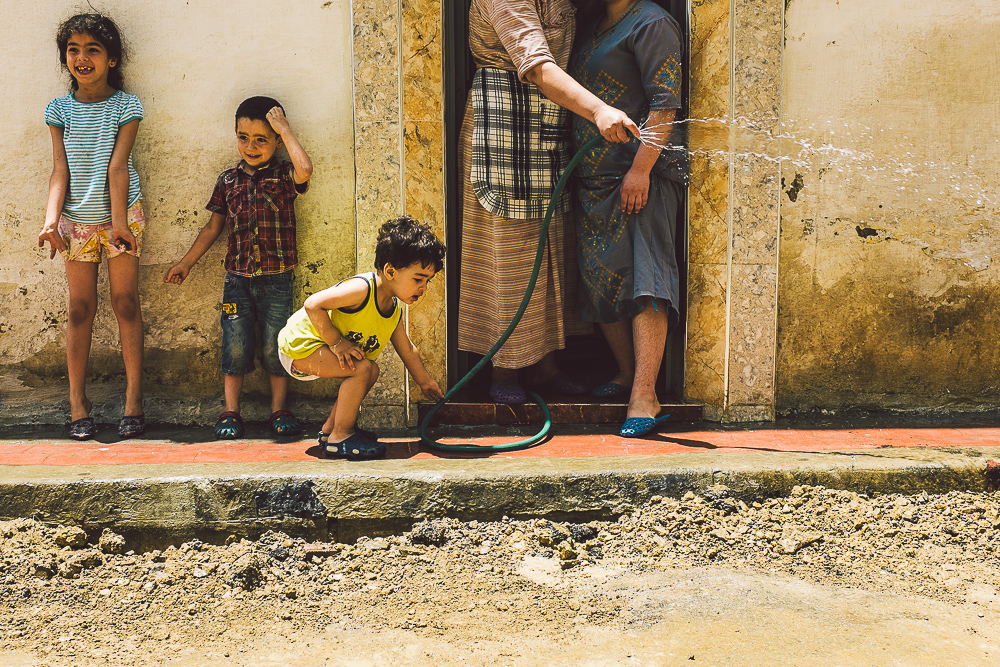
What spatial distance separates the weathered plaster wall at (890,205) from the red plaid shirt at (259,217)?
2.51 m

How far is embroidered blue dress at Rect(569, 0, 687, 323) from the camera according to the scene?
12.8 ft

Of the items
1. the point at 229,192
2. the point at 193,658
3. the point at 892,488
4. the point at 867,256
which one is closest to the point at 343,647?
the point at 193,658

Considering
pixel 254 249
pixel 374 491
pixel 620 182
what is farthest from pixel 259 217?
pixel 620 182

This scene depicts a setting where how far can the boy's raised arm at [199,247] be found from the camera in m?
4.19

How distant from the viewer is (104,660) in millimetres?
2455

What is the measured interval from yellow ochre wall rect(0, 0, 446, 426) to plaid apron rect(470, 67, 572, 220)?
214 mm

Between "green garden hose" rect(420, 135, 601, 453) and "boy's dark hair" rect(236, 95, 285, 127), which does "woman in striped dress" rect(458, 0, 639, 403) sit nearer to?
"green garden hose" rect(420, 135, 601, 453)

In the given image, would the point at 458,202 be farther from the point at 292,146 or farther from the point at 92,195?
the point at 92,195

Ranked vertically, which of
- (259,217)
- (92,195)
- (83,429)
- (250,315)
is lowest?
(83,429)

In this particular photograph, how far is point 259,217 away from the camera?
4.14 m

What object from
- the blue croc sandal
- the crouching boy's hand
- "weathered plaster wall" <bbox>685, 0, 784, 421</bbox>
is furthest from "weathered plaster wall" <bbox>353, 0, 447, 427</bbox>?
"weathered plaster wall" <bbox>685, 0, 784, 421</bbox>

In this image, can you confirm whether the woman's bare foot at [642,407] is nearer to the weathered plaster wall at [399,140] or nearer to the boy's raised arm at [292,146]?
the weathered plaster wall at [399,140]

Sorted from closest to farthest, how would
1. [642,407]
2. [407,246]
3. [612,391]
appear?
[407,246]
[642,407]
[612,391]

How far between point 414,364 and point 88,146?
1965mm
